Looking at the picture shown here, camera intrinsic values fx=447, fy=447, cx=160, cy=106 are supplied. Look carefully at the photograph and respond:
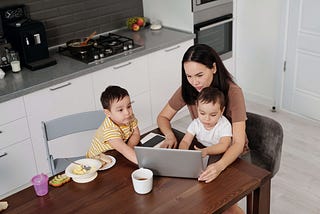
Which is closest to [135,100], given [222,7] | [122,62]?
[122,62]

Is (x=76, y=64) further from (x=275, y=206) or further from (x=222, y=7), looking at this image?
(x=275, y=206)

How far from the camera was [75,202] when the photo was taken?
6.13 feet

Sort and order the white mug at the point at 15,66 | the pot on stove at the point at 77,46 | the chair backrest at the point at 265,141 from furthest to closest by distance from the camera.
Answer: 1. the pot on stove at the point at 77,46
2. the white mug at the point at 15,66
3. the chair backrest at the point at 265,141

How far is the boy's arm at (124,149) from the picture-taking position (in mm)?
2107

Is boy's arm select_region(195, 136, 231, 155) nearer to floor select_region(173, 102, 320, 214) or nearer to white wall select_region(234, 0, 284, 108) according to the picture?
floor select_region(173, 102, 320, 214)

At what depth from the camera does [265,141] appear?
7.77 feet

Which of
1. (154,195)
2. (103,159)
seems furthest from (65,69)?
(154,195)

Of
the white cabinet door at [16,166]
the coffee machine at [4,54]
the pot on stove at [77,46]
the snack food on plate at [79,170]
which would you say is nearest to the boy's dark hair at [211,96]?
the snack food on plate at [79,170]

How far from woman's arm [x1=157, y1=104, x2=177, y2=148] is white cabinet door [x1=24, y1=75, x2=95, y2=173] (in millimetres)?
1001

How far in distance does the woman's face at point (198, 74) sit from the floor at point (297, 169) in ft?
3.75

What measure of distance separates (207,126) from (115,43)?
5.48ft

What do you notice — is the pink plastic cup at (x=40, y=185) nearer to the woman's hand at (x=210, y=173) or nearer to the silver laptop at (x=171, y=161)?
the silver laptop at (x=171, y=161)

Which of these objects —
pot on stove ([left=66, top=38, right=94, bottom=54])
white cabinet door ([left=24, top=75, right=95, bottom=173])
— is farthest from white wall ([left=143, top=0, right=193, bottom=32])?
white cabinet door ([left=24, top=75, right=95, bottom=173])

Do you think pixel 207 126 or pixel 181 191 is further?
pixel 207 126
